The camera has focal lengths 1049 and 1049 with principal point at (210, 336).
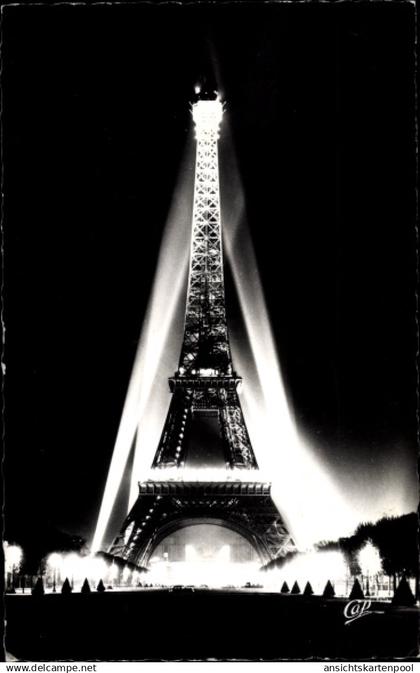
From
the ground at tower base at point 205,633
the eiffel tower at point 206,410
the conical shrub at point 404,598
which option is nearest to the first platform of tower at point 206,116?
the eiffel tower at point 206,410

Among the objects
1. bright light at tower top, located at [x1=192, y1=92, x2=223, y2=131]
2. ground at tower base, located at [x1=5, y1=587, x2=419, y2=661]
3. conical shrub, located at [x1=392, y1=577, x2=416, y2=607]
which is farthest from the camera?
bright light at tower top, located at [x1=192, y1=92, x2=223, y2=131]

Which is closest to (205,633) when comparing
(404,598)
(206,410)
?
(404,598)

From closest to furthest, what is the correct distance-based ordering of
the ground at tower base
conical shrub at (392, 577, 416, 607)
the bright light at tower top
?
the ground at tower base < conical shrub at (392, 577, 416, 607) < the bright light at tower top

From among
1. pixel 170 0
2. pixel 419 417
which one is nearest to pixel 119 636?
pixel 419 417

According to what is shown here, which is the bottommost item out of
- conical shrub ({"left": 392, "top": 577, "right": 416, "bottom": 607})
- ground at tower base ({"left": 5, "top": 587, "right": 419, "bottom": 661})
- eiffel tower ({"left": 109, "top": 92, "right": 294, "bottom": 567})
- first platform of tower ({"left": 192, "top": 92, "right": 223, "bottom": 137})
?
ground at tower base ({"left": 5, "top": 587, "right": 419, "bottom": 661})

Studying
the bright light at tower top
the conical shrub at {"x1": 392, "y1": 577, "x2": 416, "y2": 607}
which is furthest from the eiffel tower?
the conical shrub at {"x1": 392, "y1": 577, "x2": 416, "y2": 607}

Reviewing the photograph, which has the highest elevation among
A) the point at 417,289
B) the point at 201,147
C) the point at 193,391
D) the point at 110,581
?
the point at 201,147

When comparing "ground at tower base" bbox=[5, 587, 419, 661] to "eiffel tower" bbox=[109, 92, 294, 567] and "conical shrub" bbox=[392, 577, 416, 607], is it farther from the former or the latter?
"eiffel tower" bbox=[109, 92, 294, 567]

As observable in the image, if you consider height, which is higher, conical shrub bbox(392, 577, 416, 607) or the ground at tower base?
conical shrub bbox(392, 577, 416, 607)

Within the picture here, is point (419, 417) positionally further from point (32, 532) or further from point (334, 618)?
point (32, 532)
